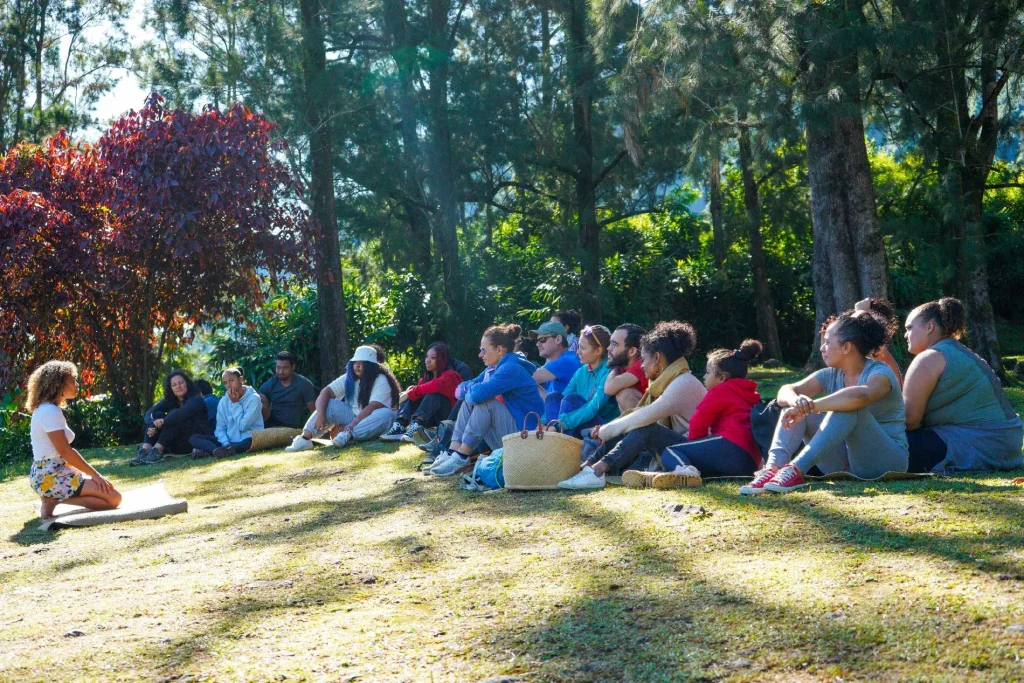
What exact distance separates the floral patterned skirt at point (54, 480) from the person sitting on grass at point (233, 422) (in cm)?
431

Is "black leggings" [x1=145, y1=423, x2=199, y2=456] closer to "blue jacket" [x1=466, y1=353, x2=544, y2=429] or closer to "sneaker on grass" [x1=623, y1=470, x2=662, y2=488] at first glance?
"blue jacket" [x1=466, y1=353, x2=544, y2=429]

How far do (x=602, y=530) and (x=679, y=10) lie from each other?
25.3 ft

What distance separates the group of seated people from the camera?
6145 mm

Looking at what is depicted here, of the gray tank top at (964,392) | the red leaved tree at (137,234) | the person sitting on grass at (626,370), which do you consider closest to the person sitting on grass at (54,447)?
the person sitting on grass at (626,370)

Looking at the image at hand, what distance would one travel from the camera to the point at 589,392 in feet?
27.2

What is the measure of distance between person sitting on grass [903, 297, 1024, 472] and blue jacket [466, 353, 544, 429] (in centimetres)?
303

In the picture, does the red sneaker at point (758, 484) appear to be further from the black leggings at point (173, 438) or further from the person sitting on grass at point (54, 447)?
the black leggings at point (173, 438)

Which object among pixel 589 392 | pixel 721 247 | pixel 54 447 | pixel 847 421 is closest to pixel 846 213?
pixel 589 392

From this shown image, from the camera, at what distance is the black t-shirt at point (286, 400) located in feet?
42.4

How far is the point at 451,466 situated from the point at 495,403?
0.61 metres

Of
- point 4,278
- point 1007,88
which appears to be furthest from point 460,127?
point 1007,88

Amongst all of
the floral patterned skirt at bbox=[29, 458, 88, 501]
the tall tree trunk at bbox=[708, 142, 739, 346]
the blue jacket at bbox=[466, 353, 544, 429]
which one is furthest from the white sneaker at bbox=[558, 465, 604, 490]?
the tall tree trunk at bbox=[708, 142, 739, 346]

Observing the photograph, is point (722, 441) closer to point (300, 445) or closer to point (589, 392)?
point (589, 392)

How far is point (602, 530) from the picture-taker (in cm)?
546
